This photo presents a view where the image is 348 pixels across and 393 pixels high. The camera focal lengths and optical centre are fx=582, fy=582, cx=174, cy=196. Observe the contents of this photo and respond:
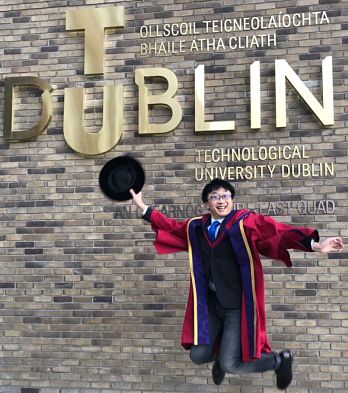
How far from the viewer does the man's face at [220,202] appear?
4.39m

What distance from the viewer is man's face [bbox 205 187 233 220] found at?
4387mm

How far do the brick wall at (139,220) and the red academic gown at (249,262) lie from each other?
4.00 ft

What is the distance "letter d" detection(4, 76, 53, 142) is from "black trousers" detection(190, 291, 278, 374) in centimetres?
276

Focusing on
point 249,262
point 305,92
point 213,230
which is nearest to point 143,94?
point 305,92

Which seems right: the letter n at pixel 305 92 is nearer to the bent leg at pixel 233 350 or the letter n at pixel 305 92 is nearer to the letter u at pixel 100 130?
the letter u at pixel 100 130

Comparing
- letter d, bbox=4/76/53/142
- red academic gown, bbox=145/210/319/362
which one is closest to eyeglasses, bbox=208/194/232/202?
red academic gown, bbox=145/210/319/362

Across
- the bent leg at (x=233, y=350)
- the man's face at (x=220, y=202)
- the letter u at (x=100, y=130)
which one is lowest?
the bent leg at (x=233, y=350)

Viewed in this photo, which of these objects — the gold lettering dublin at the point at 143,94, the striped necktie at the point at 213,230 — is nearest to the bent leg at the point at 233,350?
the striped necktie at the point at 213,230

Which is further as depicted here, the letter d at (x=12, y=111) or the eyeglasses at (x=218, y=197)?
the letter d at (x=12, y=111)

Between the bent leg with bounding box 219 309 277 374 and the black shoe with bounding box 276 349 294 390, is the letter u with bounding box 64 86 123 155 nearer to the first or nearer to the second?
the bent leg with bounding box 219 309 277 374

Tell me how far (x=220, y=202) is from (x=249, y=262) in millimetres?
496

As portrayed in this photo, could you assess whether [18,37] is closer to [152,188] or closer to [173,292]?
[152,188]

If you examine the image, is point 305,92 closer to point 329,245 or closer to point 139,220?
point 139,220

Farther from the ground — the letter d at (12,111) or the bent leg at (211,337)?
the letter d at (12,111)
